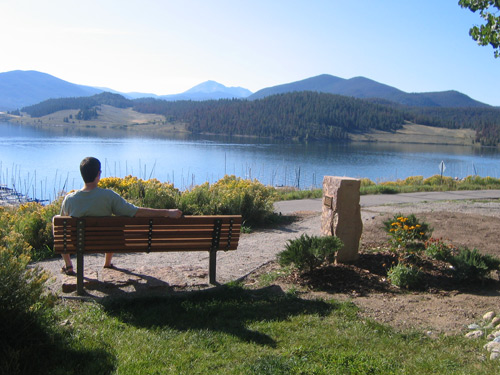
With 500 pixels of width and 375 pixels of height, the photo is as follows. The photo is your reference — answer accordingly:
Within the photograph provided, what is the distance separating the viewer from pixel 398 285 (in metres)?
5.69

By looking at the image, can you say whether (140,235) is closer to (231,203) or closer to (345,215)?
(345,215)

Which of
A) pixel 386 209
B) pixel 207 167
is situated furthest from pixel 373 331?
pixel 207 167

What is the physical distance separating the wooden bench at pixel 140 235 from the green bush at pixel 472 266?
9.92 ft

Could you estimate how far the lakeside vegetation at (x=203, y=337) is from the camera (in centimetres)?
322

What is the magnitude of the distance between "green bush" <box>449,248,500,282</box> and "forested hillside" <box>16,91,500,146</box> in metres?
113

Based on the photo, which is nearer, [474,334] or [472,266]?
[474,334]

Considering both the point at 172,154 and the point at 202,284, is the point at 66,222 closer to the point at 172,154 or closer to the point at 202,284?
the point at 202,284

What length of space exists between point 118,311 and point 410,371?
2.70 m

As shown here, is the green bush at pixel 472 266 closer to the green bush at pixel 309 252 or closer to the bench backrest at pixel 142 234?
the green bush at pixel 309 252

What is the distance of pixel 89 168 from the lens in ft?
15.8

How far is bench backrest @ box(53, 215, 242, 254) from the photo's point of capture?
4.68 m

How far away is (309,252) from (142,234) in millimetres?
2105

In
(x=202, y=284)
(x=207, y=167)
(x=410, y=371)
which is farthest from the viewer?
(x=207, y=167)

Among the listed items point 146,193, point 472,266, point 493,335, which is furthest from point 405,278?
point 146,193
